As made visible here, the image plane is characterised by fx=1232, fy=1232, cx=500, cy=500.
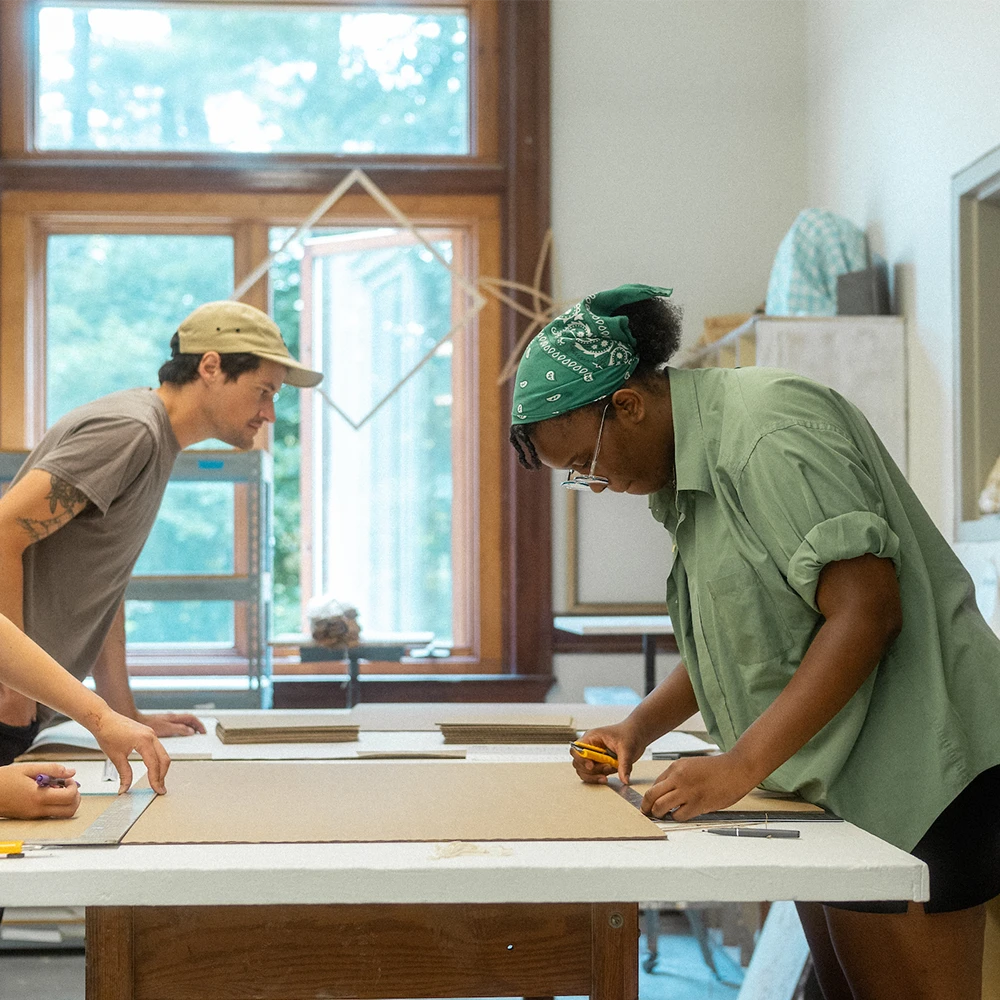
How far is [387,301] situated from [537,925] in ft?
12.0

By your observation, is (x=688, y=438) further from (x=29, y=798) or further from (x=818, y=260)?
(x=818, y=260)

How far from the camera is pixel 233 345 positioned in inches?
88.5

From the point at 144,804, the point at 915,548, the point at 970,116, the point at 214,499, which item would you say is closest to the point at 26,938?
the point at 214,499

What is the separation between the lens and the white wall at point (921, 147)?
2.98 metres

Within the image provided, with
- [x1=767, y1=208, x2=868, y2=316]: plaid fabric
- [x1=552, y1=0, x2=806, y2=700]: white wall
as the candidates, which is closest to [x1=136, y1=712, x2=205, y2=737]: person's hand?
[x1=767, y1=208, x2=868, y2=316]: plaid fabric

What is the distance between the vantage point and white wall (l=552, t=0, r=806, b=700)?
4.43 m

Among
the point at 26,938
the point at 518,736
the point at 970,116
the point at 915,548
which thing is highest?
the point at 970,116

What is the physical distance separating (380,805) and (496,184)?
3.50 meters

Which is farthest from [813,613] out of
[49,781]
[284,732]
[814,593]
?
[284,732]

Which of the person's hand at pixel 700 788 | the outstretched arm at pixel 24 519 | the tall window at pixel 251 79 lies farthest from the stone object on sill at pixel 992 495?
the tall window at pixel 251 79

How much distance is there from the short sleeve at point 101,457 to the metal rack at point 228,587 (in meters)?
1.93

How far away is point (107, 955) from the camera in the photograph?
1113 mm

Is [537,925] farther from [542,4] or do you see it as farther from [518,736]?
[542,4]

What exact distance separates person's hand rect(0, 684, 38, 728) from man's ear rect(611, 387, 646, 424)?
1043 mm
